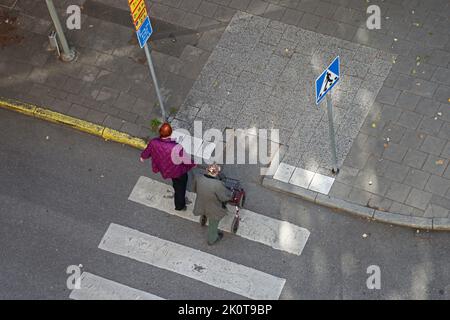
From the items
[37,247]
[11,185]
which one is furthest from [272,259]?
[11,185]

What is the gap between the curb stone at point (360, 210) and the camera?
37.6ft

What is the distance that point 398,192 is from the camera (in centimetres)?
1187

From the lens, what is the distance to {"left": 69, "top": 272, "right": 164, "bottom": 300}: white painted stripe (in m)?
11.2

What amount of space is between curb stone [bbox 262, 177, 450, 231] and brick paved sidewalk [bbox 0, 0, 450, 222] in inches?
5.5

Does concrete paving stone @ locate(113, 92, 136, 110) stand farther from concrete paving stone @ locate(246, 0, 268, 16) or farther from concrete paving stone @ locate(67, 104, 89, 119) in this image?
concrete paving stone @ locate(246, 0, 268, 16)

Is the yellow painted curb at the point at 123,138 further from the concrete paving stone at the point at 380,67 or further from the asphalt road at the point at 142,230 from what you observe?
the concrete paving stone at the point at 380,67

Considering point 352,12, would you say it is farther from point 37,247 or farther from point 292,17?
point 37,247

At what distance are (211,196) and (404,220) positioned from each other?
10.1 feet

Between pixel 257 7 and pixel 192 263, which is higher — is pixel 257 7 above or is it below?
above

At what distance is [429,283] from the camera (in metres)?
11.0

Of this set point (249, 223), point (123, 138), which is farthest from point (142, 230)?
point (123, 138)

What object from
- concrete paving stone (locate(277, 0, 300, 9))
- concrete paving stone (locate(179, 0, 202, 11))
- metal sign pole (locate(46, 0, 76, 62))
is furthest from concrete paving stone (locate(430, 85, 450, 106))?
metal sign pole (locate(46, 0, 76, 62))

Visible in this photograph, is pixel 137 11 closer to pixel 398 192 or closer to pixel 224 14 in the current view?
pixel 224 14

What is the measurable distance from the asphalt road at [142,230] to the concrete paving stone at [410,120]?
193cm
